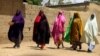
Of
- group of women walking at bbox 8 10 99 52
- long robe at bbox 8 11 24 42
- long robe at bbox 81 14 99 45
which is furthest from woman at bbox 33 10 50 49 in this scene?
long robe at bbox 81 14 99 45

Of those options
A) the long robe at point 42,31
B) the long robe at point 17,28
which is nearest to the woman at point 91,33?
the long robe at point 42,31

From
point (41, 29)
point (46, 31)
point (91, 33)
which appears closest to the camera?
point (91, 33)

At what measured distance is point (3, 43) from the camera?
53.7 ft

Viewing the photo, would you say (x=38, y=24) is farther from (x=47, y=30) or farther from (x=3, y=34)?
(x=3, y=34)

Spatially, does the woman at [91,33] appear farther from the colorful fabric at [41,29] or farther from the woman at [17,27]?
the woman at [17,27]

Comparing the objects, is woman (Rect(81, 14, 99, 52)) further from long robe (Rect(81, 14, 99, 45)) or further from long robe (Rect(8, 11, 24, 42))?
long robe (Rect(8, 11, 24, 42))

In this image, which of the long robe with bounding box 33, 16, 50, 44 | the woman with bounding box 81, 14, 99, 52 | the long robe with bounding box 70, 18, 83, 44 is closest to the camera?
the woman with bounding box 81, 14, 99, 52

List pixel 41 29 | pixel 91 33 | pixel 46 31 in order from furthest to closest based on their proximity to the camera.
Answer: pixel 46 31, pixel 41 29, pixel 91 33

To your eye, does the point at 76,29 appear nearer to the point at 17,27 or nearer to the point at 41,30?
the point at 41,30

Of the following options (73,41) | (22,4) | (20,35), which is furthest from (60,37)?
(22,4)

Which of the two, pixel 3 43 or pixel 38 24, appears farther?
pixel 3 43

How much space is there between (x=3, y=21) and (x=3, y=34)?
627mm

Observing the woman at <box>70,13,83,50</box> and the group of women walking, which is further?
the woman at <box>70,13,83,50</box>

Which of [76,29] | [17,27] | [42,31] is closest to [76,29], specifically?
[76,29]
